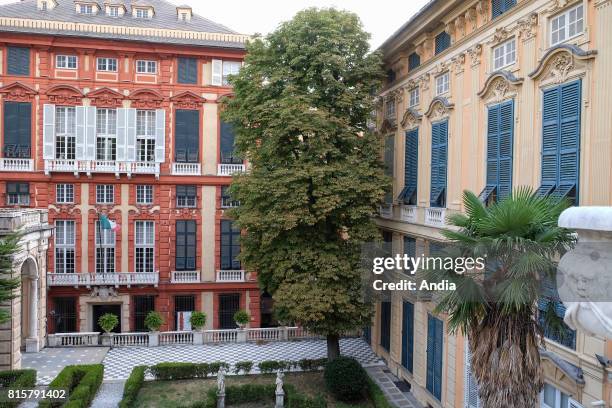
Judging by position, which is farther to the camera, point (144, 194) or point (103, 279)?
point (144, 194)

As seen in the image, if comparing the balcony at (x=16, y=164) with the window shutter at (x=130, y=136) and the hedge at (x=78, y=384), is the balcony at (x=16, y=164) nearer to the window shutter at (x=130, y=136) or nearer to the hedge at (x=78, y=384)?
the window shutter at (x=130, y=136)

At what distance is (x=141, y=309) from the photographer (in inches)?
1121

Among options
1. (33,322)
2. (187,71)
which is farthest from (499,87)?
(33,322)

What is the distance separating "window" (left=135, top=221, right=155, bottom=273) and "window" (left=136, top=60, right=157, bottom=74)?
28.0ft

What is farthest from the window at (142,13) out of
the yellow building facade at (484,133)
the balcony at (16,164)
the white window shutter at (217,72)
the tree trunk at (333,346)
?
the tree trunk at (333,346)

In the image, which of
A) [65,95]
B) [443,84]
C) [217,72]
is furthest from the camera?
[217,72]

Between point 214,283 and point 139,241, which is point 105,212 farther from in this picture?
point 214,283

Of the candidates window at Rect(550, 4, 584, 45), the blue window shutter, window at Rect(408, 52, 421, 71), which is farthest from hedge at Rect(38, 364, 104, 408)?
window at Rect(550, 4, 584, 45)

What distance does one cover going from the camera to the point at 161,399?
1919 cm

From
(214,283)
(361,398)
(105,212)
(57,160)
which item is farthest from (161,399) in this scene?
(57,160)

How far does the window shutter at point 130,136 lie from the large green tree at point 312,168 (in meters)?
9.76

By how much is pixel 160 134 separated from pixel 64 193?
6154 millimetres

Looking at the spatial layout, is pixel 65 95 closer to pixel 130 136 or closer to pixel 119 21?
pixel 130 136

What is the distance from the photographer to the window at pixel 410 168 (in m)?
20.3
